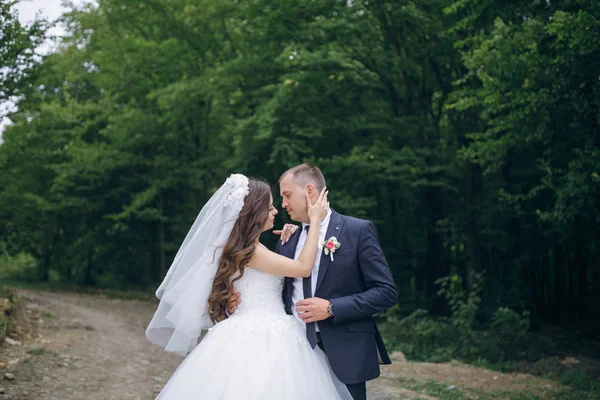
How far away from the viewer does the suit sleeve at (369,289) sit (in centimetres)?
376

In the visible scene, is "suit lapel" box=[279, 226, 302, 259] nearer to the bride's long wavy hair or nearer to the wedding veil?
the bride's long wavy hair

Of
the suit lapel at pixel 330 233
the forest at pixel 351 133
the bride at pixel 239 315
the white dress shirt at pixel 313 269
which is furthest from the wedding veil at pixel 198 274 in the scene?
→ the forest at pixel 351 133

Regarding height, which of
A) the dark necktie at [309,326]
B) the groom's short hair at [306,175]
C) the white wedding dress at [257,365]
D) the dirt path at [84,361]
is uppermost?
the groom's short hair at [306,175]

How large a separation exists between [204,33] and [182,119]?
3191 millimetres

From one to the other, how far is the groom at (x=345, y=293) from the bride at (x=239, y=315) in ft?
0.33

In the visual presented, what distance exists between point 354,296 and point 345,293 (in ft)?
0.51

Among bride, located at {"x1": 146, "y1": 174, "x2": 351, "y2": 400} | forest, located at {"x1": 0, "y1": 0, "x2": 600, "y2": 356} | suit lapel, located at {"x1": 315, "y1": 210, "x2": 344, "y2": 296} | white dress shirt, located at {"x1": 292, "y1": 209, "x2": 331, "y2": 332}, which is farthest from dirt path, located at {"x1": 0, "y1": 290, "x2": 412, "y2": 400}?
forest, located at {"x1": 0, "y1": 0, "x2": 600, "y2": 356}

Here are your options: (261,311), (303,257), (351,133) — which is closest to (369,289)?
(303,257)

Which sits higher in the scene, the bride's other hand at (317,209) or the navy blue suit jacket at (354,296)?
the bride's other hand at (317,209)

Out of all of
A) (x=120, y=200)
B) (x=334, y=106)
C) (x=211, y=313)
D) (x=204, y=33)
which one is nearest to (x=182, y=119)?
(x=204, y=33)

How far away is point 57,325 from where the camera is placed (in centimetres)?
1323

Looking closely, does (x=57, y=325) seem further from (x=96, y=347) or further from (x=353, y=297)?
(x=353, y=297)

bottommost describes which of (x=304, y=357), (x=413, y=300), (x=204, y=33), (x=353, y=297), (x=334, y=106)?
(x=413, y=300)

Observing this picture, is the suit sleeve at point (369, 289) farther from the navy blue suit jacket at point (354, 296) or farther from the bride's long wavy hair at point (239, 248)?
the bride's long wavy hair at point (239, 248)
